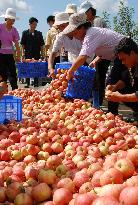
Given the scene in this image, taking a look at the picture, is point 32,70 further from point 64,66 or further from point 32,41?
point 64,66

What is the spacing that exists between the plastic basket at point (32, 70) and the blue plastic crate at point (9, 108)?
5748 mm

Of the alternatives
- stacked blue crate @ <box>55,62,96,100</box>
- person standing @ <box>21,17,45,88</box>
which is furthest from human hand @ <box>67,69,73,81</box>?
person standing @ <box>21,17,45,88</box>

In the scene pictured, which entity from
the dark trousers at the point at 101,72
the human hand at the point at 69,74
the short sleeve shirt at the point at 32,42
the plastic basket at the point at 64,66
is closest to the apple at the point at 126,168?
the human hand at the point at 69,74

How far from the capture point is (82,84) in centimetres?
605

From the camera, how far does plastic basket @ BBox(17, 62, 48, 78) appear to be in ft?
35.1

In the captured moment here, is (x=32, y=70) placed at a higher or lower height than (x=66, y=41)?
lower

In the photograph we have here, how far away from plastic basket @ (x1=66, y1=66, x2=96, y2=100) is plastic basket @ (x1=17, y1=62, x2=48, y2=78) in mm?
4435

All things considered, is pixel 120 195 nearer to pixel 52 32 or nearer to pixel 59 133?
pixel 59 133

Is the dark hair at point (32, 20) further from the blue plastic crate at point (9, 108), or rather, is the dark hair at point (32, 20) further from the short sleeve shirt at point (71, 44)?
the blue plastic crate at point (9, 108)

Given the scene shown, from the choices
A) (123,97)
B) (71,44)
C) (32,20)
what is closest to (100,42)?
(71,44)

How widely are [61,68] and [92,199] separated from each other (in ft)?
15.8

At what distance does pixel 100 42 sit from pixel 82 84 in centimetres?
77

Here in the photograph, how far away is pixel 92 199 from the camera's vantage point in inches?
84.7

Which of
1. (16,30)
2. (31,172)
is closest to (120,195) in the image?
(31,172)
